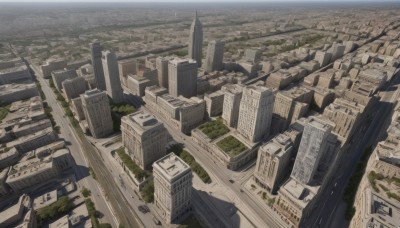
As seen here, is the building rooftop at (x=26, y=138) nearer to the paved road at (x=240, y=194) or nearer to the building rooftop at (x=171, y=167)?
the paved road at (x=240, y=194)

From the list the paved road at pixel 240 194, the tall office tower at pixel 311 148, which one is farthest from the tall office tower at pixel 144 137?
the tall office tower at pixel 311 148

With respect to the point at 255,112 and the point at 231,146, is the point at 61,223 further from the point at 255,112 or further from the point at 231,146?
the point at 255,112

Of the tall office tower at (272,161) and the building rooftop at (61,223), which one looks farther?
the tall office tower at (272,161)

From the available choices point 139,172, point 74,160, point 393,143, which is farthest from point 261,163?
point 74,160

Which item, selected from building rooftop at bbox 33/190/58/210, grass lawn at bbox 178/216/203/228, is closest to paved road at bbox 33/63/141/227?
building rooftop at bbox 33/190/58/210

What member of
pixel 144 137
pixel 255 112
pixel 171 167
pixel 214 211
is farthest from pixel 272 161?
pixel 144 137

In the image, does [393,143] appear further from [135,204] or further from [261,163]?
[135,204]

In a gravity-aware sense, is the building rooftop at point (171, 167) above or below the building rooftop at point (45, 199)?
above
